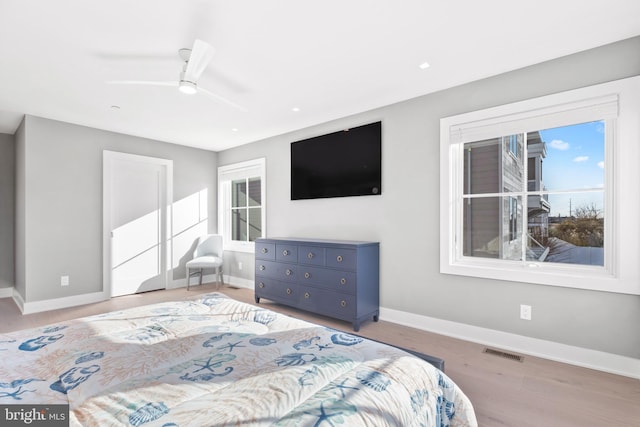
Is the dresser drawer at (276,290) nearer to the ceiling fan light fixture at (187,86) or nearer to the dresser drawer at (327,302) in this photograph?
the dresser drawer at (327,302)

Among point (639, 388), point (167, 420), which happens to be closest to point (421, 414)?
point (167, 420)

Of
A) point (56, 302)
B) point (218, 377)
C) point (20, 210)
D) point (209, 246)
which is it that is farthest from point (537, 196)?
point (20, 210)

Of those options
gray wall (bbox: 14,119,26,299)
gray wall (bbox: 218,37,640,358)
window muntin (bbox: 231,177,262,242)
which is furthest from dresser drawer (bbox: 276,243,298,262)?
gray wall (bbox: 14,119,26,299)

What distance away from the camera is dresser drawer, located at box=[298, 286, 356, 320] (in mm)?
3195

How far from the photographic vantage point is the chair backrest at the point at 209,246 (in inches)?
204

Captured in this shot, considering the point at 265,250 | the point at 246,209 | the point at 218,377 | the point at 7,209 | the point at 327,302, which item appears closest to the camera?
the point at 218,377

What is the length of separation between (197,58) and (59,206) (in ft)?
10.8

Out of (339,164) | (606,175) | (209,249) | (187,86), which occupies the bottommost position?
(209,249)

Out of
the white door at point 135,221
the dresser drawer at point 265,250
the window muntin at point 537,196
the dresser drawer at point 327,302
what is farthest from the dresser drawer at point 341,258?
the white door at point 135,221

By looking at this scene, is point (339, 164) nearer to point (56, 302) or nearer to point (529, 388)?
point (529, 388)

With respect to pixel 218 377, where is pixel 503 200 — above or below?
above

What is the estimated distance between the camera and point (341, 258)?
10.7ft

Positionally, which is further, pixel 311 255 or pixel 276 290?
pixel 276 290

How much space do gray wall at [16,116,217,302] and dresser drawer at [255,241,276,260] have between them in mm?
2218
